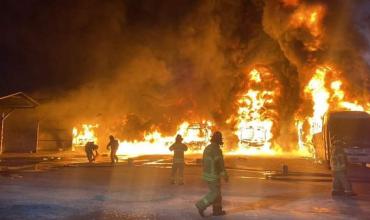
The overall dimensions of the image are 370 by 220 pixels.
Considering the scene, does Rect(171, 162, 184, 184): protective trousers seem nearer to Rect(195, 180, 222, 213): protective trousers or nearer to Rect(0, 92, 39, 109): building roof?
Rect(195, 180, 222, 213): protective trousers

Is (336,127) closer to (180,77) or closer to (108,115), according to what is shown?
(180,77)

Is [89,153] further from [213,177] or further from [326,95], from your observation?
[326,95]

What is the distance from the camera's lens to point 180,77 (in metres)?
40.9

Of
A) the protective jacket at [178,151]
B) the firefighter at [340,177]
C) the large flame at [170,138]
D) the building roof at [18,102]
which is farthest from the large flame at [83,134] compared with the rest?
the firefighter at [340,177]

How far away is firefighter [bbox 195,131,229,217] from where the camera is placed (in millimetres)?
8391

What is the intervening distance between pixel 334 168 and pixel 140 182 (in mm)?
6391

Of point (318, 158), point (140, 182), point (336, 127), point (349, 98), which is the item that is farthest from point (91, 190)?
point (349, 98)

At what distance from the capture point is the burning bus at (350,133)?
1972 cm

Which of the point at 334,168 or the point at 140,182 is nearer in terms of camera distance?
the point at 334,168

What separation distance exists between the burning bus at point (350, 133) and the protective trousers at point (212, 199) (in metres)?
12.8

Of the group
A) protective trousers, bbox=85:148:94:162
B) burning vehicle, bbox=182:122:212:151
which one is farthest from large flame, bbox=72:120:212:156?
protective trousers, bbox=85:148:94:162

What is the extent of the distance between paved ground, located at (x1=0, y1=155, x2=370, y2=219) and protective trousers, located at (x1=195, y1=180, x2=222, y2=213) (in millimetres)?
301

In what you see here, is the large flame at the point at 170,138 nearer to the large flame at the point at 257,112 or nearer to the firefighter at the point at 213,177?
the large flame at the point at 257,112

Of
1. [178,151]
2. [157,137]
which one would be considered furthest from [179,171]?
[157,137]
